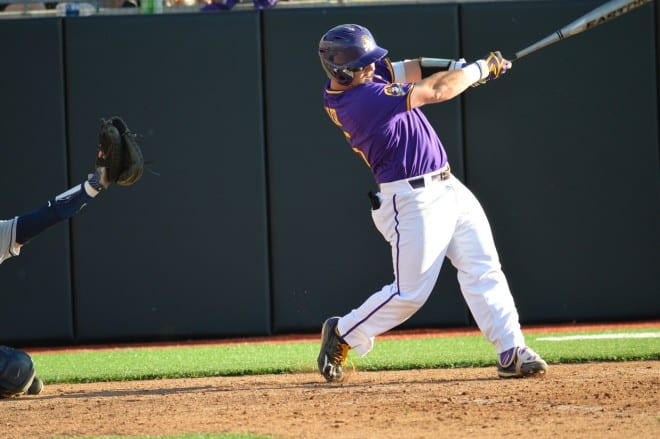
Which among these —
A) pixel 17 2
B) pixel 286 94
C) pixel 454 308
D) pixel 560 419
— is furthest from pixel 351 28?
pixel 17 2

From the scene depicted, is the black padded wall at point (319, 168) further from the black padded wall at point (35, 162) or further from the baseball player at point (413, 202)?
the baseball player at point (413, 202)

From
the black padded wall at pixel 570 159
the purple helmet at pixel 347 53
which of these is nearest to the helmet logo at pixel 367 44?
the purple helmet at pixel 347 53

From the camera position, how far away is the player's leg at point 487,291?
5551 millimetres

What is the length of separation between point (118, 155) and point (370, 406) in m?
1.95

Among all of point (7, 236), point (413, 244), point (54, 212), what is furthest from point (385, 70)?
point (7, 236)

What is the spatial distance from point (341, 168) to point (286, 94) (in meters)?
0.77

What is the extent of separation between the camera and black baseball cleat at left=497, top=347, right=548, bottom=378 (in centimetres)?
554

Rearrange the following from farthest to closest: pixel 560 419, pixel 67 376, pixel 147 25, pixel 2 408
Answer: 1. pixel 147 25
2. pixel 67 376
3. pixel 2 408
4. pixel 560 419

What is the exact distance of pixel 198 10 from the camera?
9.30 m

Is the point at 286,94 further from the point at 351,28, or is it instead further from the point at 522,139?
the point at 351,28

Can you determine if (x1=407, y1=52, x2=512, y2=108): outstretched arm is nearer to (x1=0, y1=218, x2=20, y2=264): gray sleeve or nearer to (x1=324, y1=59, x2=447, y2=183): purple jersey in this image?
(x1=324, y1=59, x2=447, y2=183): purple jersey

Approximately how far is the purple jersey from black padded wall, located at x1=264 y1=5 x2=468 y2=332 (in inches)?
132

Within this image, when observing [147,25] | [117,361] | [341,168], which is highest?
[147,25]

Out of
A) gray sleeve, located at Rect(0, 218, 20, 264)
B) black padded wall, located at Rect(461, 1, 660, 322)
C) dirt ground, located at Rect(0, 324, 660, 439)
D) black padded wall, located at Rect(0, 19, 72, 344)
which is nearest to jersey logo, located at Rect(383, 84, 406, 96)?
dirt ground, located at Rect(0, 324, 660, 439)
